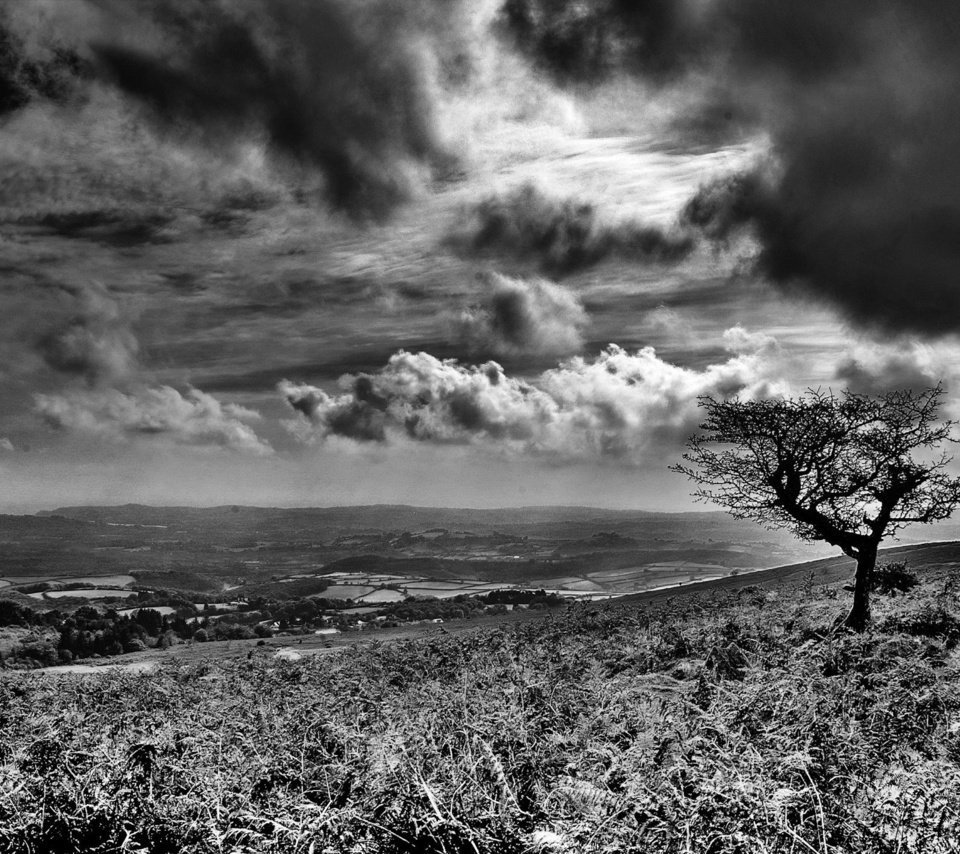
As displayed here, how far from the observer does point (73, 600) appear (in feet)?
328

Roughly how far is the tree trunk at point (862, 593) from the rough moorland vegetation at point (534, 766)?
277 centimetres

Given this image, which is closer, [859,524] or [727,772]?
[727,772]

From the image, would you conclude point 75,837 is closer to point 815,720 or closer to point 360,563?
point 815,720

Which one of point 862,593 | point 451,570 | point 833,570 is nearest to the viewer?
point 862,593

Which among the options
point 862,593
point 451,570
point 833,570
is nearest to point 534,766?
point 862,593

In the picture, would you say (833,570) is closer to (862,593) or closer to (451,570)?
(862,593)

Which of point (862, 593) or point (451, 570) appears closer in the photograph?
point (862, 593)

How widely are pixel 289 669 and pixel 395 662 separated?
2.83 metres

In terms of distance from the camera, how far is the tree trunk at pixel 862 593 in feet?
48.0

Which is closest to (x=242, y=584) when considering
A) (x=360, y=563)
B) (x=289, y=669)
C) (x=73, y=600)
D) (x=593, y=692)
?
(x=360, y=563)

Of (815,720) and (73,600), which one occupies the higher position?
(815,720)

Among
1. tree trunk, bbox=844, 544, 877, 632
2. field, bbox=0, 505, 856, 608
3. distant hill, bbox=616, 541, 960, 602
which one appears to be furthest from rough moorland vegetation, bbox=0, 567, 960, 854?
field, bbox=0, 505, 856, 608

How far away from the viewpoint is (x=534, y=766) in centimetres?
460

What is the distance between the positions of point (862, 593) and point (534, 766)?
1354 centimetres
